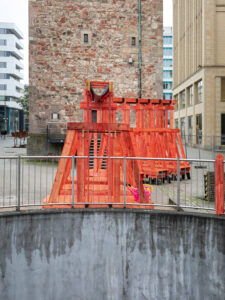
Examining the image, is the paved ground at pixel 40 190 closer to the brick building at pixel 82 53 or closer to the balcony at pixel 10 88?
the brick building at pixel 82 53

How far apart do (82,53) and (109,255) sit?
14.0 meters

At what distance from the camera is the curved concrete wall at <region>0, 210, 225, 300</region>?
6.79m

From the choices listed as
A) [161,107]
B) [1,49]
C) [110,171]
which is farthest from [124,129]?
[1,49]

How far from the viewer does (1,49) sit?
74.9m

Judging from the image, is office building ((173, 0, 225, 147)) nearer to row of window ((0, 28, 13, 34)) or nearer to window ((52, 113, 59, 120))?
window ((52, 113, 59, 120))

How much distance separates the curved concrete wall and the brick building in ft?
39.8

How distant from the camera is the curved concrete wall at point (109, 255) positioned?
22.3ft

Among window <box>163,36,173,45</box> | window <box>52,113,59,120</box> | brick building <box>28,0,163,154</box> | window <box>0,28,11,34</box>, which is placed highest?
window <box>0,28,11,34</box>

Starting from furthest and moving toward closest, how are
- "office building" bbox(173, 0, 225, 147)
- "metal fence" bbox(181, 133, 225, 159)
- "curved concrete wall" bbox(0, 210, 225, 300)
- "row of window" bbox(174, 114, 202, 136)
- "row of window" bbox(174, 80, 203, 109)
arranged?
1. "row of window" bbox(174, 114, 202, 136)
2. "row of window" bbox(174, 80, 203, 109)
3. "office building" bbox(173, 0, 225, 147)
4. "metal fence" bbox(181, 133, 225, 159)
5. "curved concrete wall" bbox(0, 210, 225, 300)

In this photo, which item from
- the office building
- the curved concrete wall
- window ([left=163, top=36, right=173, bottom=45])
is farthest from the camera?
window ([left=163, top=36, right=173, bottom=45])

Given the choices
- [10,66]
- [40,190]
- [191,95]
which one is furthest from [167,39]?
[40,190]

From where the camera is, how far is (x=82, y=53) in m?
18.8

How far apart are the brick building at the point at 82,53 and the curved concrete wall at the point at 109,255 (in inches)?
477

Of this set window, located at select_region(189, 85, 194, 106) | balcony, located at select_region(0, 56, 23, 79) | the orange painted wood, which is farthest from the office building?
balcony, located at select_region(0, 56, 23, 79)
